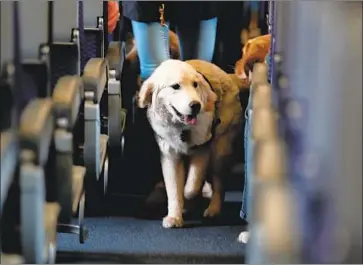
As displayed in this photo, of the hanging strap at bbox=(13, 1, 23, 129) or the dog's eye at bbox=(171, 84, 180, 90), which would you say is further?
the dog's eye at bbox=(171, 84, 180, 90)

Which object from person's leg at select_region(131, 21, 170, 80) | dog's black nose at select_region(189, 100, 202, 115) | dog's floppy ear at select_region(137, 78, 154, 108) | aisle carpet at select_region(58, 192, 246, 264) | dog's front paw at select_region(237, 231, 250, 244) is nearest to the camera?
aisle carpet at select_region(58, 192, 246, 264)

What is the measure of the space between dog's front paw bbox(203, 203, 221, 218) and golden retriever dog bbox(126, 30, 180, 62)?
1.81ft

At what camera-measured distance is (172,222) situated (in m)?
2.81

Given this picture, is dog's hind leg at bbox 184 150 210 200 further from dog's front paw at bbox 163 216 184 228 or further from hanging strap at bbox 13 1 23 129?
hanging strap at bbox 13 1 23 129

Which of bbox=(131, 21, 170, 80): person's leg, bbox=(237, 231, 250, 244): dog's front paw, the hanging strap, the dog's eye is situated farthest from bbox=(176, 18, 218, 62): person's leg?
the hanging strap

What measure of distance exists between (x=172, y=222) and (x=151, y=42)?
62 cm

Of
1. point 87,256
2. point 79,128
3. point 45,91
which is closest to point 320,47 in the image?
point 45,91

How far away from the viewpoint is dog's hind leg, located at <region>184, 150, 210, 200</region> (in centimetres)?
295

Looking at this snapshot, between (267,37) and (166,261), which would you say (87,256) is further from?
(267,37)

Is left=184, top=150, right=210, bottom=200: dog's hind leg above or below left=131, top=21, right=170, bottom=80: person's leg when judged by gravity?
→ below

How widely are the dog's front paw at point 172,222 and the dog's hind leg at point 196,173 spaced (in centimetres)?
17

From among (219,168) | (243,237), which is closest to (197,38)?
(219,168)

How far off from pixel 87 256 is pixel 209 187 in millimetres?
767

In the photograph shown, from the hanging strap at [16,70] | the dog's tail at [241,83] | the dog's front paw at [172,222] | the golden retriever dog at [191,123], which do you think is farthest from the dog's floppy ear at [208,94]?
the hanging strap at [16,70]
